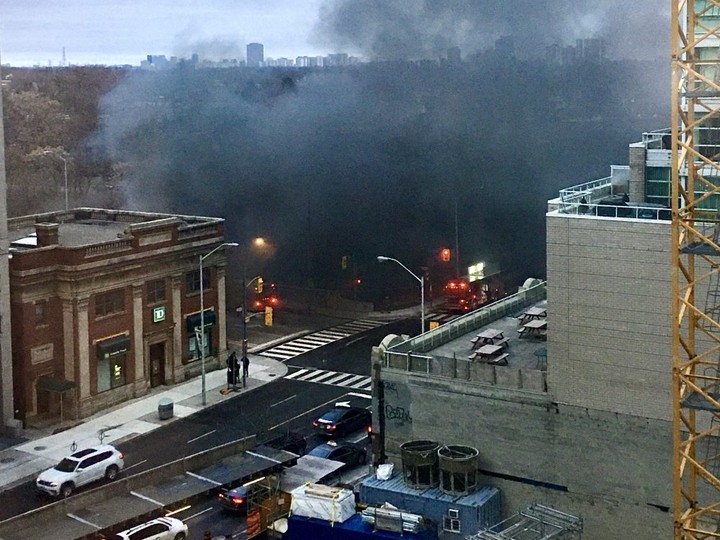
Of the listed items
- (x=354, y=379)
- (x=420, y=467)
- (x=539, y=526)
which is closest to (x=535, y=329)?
(x=420, y=467)

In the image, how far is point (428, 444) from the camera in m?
27.3

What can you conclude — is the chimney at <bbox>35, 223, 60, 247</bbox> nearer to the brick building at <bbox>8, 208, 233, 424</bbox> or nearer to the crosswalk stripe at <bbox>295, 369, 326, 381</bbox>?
the brick building at <bbox>8, 208, 233, 424</bbox>

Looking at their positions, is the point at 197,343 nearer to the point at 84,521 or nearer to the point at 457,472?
the point at 84,521

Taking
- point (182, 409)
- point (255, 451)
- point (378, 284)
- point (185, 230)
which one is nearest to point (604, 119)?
point (378, 284)

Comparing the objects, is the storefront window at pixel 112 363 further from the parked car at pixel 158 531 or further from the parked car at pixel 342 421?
the parked car at pixel 158 531

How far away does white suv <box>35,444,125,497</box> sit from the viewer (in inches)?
1292

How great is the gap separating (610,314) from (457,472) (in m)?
5.69

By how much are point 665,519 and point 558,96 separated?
66977 millimetres

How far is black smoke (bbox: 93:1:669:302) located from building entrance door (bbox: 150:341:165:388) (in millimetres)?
22568

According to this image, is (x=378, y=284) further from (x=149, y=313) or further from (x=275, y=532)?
(x=275, y=532)

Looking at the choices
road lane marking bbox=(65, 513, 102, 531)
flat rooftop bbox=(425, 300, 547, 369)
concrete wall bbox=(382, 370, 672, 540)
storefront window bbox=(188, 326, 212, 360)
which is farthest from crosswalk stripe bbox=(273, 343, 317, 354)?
road lane marking bbox=(65, 513, 102, 531)

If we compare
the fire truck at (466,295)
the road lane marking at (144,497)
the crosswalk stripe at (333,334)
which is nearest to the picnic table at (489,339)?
the road lane marking at (144,497)

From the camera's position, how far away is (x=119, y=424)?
40.7m

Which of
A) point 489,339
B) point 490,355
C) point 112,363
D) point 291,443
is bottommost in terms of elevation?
point 291,443
